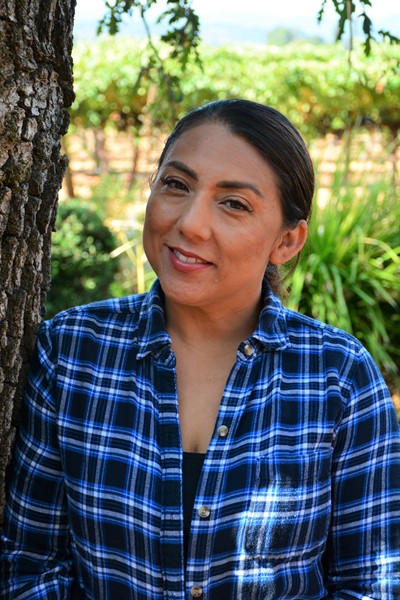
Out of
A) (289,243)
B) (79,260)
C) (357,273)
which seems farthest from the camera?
(79,260)

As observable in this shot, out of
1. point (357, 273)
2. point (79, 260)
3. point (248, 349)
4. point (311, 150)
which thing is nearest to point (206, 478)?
point (248, 349)

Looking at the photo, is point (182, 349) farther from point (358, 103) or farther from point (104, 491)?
point (358, 103)

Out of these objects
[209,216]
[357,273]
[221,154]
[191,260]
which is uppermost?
[221,154]

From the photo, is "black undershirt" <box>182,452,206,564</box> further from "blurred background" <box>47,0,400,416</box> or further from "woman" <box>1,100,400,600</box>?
"blurred background" <box>47,0,400,416</box>

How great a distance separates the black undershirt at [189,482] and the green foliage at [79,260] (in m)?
3.76

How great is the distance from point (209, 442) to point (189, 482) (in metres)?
0.10

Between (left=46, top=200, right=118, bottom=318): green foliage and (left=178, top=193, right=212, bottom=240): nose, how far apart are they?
3.75 meters

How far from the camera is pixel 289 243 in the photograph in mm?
2066

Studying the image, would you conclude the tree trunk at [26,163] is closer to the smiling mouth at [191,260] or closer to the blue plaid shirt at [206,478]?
the blue plaid shirt at [206,478]

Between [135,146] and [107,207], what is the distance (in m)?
2.29

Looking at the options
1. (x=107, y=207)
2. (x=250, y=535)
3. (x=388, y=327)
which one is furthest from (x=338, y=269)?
(x=250, y=535)

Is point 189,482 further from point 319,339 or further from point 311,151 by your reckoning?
point 311,151

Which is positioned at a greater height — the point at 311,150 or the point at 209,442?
the point at 311,150

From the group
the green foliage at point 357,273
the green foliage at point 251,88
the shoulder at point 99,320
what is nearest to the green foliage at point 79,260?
the green foliage at point 357,273
